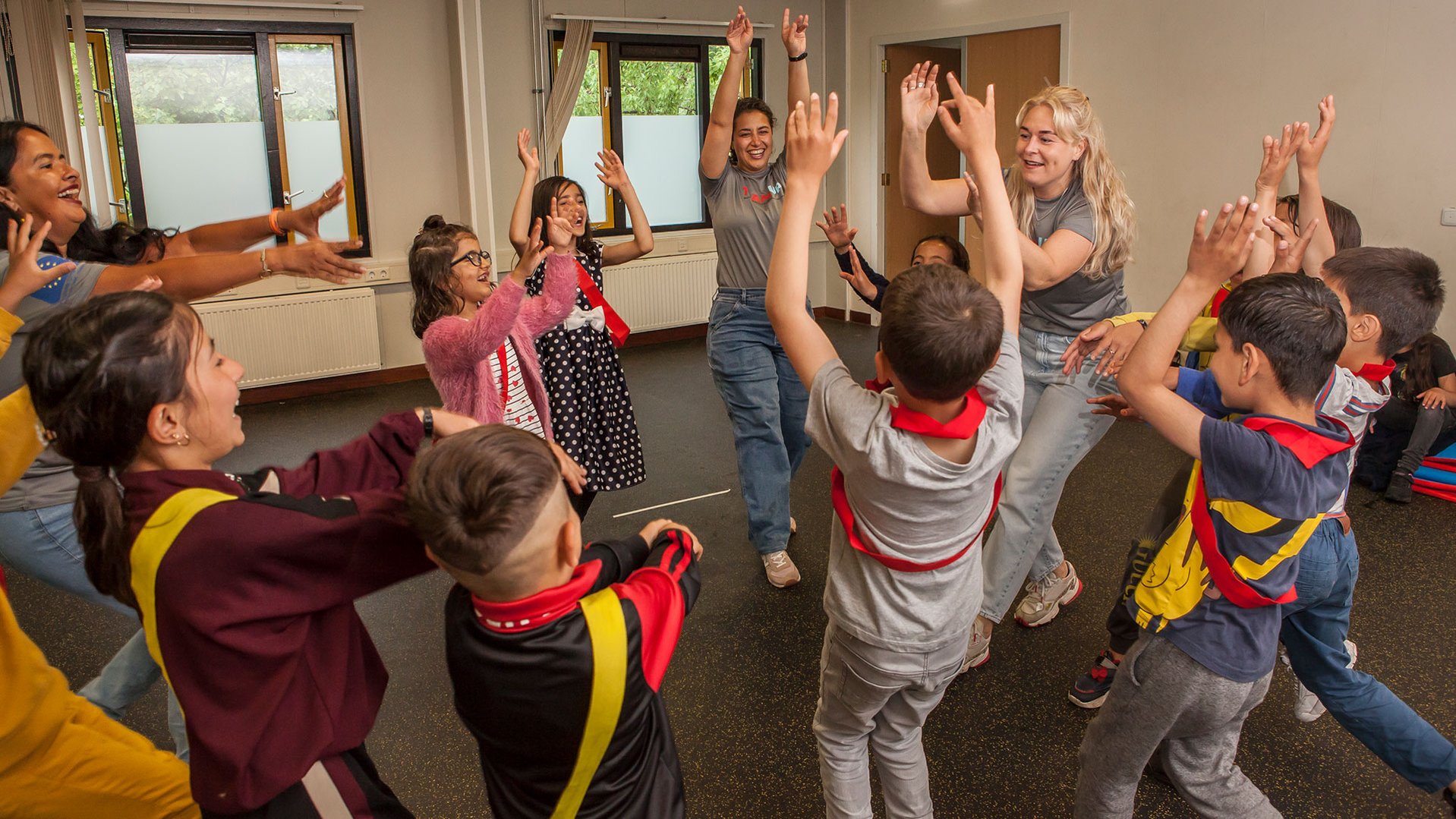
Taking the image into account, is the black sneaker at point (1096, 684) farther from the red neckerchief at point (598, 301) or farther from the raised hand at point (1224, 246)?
the red neckerchief at point (598, 301)

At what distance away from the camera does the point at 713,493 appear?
165 inches

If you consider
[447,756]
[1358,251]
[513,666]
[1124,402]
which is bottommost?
[447,756]

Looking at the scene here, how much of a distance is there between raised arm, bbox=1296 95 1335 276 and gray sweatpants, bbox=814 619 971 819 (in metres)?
1.34

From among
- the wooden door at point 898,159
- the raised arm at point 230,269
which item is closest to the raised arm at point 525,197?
the raised arm at point 230,269

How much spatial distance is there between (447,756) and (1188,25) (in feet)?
17.3

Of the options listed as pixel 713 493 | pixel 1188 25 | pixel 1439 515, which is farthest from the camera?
pixel 1188 25

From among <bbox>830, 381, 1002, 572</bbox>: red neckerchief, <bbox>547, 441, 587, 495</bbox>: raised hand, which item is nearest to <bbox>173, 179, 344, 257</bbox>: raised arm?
<bbox>547, 441, 587, 495</bbox>: raised hand

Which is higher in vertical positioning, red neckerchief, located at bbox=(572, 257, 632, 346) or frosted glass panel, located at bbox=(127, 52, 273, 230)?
frosted glass panel, located at bbox=(127, 52, 273, 230)

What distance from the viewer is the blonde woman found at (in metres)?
2.44

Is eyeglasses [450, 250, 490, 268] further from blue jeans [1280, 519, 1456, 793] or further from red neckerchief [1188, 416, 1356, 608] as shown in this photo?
blue jeans [1280, 519, 1456, 793]

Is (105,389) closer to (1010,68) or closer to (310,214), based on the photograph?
(310,214)

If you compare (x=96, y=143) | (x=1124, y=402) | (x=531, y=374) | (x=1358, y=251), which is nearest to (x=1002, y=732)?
(x=1124, y=402)

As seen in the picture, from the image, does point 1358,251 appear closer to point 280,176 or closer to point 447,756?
point 447,756

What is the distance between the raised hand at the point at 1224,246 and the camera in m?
1.48
